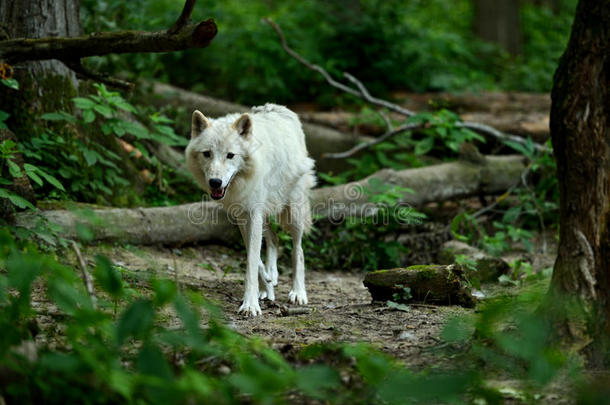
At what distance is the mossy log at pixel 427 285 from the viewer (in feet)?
15.6

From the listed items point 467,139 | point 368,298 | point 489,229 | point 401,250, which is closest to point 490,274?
point 401,250

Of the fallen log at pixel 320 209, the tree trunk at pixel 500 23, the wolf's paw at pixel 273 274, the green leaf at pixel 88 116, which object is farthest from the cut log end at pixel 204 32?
the tree trunk at pixel 500 23

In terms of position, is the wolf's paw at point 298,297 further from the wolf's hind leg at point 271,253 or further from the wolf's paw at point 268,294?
the wolf's hind leg at point 271,253

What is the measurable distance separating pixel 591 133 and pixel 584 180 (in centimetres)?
26

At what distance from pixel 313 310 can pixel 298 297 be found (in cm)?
49

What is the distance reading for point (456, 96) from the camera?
10.6 meters

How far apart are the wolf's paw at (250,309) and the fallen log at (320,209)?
1.26 meters

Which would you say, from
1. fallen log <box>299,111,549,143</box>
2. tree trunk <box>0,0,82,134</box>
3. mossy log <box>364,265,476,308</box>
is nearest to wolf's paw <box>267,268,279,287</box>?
mossy log <box>364,265,476,308</box>

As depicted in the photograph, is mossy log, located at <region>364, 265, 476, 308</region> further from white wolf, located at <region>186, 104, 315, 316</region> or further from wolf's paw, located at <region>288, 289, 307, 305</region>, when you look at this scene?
white wolf, located at <region>186, 104, 315, 316</region>

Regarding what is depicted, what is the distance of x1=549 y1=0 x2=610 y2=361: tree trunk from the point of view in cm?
332

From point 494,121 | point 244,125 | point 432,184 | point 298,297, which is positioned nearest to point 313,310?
point 298,297

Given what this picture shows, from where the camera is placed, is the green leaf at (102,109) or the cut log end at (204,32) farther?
the green leaf at (102,109)

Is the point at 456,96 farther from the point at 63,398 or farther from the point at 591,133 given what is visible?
the point at 63,398

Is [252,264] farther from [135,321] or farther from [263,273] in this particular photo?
[135,321]
